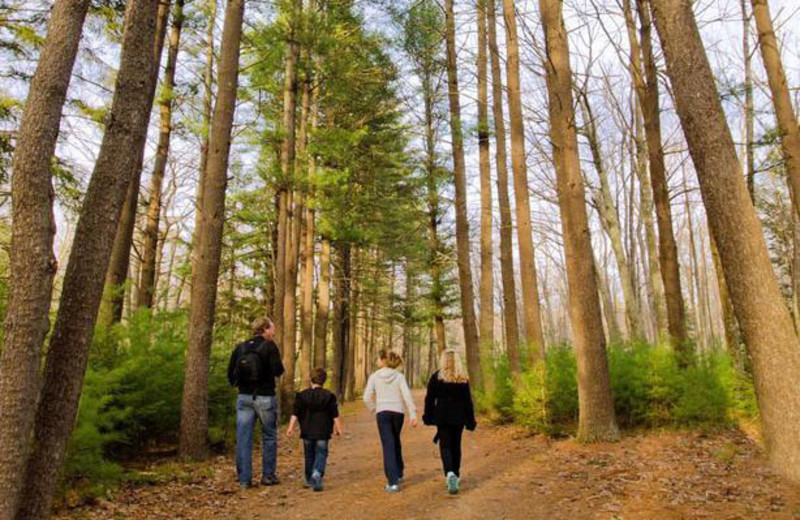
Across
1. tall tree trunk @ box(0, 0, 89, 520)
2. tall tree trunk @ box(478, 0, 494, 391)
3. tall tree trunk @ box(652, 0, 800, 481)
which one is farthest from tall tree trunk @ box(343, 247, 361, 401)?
tall tree trunk @ box(0, 0, 89, 520)

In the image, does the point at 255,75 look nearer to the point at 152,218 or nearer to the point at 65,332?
the point at 152,218

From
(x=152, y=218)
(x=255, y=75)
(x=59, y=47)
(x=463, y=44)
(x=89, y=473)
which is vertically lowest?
(x=89, y=473)

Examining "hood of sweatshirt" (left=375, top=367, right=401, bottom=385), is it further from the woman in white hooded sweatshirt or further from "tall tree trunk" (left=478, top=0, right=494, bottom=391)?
"tall tree trunk" (left=478, top=0, right=494, bottom=391)

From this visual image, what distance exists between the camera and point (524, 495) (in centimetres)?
675

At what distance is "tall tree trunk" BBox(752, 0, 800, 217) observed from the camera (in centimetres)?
1123

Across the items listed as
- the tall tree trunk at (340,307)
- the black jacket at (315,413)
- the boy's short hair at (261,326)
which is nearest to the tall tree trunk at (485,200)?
the tall tree trunk at (340,307)

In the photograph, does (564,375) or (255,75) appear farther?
(255,75)

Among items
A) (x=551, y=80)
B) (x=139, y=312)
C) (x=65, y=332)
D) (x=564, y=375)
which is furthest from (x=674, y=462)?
(x=139, y=312)

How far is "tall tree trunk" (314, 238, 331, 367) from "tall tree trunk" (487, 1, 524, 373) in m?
6.54

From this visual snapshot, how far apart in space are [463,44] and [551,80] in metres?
6.53

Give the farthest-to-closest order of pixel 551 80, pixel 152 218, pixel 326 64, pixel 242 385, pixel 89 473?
pixel 326 64, pixel 152 218, pixel 551 80, pixel 242 385, pixel 89 473

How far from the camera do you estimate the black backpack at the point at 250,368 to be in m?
7.17

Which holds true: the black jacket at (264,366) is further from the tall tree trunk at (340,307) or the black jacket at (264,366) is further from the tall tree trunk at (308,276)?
the tall tree trunk at (340,307)

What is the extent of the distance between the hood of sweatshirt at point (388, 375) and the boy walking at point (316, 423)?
70cm
